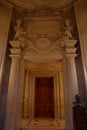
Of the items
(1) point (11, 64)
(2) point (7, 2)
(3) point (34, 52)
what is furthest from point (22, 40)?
(2) point (7, 2)

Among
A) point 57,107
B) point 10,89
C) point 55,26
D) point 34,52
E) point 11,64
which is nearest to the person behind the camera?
point 10,89

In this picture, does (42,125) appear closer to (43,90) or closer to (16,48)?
(16,48)

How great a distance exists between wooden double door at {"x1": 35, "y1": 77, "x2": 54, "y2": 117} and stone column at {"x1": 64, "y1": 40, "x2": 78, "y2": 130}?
14.4 feet

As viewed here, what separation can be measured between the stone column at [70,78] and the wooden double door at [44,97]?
14.4ft

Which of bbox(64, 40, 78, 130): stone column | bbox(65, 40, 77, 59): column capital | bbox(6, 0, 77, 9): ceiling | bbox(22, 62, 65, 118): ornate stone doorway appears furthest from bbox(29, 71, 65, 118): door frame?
bbox(6, 0, 77, 9): ceiling

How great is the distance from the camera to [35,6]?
686 centimetres

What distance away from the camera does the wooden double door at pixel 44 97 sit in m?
9.09

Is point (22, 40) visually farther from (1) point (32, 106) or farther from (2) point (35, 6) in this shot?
(1) point (32, 106)

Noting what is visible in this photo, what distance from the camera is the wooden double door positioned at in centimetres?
909

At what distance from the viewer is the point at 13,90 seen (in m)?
5.02

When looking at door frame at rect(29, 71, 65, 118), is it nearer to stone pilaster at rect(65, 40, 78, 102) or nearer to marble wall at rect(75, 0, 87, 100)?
stone pilaster at rect(65, 40, 78, 102)

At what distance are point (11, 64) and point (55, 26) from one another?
2834 millimetres

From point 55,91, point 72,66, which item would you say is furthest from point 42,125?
point 55,91

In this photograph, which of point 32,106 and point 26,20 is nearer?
point 26,20
